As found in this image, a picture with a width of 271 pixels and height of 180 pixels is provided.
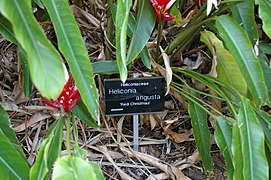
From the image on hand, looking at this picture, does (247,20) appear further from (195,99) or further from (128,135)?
(128,135)

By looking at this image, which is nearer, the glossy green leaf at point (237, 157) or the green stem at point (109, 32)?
the glossy green leaf at point (237, 157)

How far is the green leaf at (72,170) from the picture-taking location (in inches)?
25.0

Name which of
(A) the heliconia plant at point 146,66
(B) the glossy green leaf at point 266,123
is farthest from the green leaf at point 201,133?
(B) the glossy green leaf at point 266,123

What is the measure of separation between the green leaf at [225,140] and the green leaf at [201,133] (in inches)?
3.7

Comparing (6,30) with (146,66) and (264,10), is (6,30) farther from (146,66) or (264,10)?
(264,10)

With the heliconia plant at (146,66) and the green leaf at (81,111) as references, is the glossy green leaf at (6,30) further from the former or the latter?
the green leaf at (81,111)

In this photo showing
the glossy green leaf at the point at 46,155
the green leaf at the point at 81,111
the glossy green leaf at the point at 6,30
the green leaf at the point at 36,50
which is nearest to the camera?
the green leaf at the point at 36,50

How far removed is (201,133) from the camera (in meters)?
1.00

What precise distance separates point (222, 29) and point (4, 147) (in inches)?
18.4

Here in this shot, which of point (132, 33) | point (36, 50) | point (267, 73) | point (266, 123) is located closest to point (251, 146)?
point (266, 123)

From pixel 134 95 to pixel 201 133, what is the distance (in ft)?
0.54

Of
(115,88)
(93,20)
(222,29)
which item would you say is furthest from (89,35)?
(222,29)

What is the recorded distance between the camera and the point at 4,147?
0.75 meters

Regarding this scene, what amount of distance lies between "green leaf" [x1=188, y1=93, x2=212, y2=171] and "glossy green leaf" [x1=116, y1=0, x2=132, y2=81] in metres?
0.30
